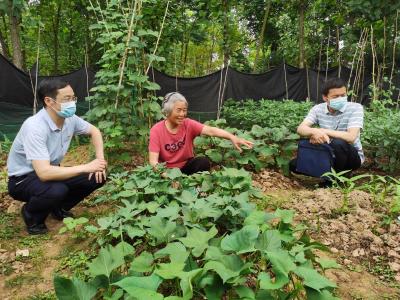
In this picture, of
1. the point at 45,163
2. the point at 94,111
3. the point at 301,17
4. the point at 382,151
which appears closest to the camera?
the point at 45,163

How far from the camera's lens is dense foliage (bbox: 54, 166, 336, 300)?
1468 mm

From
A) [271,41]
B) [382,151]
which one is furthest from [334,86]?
[271,41]

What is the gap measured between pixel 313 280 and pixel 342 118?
2.68 metres

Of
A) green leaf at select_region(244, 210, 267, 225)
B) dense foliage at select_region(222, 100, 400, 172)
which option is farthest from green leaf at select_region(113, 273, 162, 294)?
dense foliage at select_region(222, 100, 400, 172)

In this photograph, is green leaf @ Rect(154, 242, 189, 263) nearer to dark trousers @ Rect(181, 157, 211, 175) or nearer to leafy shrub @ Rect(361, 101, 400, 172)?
dark trousers @ Rect(181, 157, 211, 175)

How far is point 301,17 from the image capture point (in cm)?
959

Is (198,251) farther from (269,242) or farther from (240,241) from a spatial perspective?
(269,242)

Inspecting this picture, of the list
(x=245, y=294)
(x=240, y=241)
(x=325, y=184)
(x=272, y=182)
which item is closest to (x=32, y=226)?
(x=240, y=241)

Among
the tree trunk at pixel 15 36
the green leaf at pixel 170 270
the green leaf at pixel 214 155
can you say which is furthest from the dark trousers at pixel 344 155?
the tree trunk at pixel 15 36

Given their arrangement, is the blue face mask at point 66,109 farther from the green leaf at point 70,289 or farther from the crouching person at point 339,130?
the crouching person at point 339,130

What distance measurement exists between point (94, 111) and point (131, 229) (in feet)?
7.53

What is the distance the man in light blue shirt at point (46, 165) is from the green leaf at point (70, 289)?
133 cm

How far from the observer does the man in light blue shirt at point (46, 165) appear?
2730mm

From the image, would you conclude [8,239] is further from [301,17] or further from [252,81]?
[301,17]
